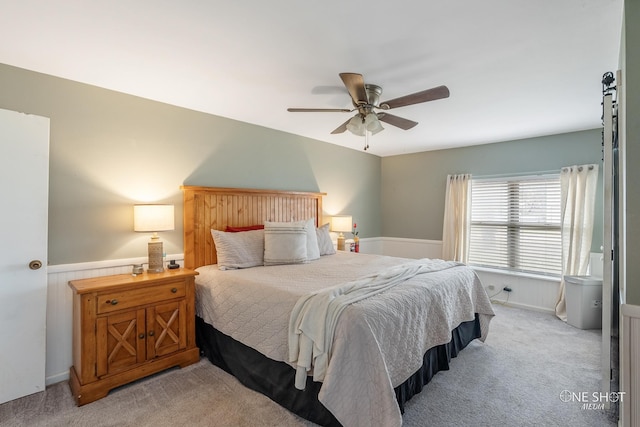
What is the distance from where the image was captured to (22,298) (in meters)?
2.27

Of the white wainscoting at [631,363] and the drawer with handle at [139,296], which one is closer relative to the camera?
the white wainscoting at [631,363]

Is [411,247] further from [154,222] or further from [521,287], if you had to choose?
[154,222]

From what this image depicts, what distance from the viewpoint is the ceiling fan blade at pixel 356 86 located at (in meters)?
2.04

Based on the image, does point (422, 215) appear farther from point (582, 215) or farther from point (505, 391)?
point (505, 391)

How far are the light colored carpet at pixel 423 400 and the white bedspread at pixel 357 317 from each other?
0.37 meters

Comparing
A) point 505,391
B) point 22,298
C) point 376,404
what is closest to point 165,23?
point 22,298

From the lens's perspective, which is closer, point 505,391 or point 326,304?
point 326,304

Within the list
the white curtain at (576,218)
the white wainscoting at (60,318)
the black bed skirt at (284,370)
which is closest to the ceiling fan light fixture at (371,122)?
the black bed skirt at (284,370)

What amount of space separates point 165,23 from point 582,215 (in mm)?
4749

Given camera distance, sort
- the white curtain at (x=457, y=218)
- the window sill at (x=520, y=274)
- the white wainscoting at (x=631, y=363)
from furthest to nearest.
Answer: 1. the white curtain at (x=457, y=218)
2. the window sill at (x=520, y=274)
3. the white wainscoting at (x=631, y=363)

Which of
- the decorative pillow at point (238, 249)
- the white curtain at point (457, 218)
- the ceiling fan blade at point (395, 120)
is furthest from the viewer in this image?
the white curtain at point (457, 218)

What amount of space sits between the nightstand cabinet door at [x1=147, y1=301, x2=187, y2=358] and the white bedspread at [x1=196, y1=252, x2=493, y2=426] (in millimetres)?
227

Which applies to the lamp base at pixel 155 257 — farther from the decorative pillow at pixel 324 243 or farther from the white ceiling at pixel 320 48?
the decorative pillow at pixel 324 243

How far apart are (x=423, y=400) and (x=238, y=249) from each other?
79.5 inches
